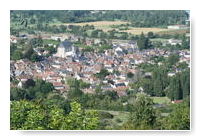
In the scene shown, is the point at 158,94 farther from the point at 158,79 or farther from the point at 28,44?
the point at 28,44

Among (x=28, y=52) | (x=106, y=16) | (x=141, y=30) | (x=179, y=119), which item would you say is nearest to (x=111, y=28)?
(x=141, y=30)

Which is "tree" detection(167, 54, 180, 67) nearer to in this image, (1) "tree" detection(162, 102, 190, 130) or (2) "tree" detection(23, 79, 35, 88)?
(1) "tree" detection(162, 102, 190, 130)

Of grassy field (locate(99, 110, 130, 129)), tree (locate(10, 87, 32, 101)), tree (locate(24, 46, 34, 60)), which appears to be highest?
tree (locate(24, 46, 34, 60))

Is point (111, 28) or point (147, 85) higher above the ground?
point (111, 28)

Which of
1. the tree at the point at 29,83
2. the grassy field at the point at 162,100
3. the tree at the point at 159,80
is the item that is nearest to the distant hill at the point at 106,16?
the tree at the point at 159,80

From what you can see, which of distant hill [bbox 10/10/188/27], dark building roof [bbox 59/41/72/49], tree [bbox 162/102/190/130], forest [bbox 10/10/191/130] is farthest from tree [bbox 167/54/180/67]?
dark building roof [bbox 59/41/72/49]

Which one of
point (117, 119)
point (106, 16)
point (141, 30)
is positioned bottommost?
point (117, 119)

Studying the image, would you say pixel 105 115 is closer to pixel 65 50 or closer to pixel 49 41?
pixel 65 50
